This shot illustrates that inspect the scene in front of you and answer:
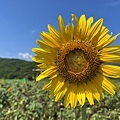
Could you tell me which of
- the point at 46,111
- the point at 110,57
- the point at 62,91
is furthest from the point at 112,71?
the point at 46,111

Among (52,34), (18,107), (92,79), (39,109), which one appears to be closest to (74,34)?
(52,34)

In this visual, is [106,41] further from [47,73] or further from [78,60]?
[47,73]

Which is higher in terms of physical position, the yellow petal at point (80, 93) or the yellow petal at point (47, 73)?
the yellow petal at point (47, 73)

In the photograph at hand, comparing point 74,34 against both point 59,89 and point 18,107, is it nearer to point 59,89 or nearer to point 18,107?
point 59,89

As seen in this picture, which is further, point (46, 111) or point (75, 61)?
point (46, 111)

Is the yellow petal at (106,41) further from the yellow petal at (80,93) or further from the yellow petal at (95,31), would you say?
the yellow petal at (80,93)

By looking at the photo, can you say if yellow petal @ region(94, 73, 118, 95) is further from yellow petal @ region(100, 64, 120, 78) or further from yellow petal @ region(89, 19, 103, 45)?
yellow petal @ region(89, 19, 103, 45)

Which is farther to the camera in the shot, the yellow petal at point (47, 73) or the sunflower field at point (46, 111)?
the sunflower field at point (46, 111)

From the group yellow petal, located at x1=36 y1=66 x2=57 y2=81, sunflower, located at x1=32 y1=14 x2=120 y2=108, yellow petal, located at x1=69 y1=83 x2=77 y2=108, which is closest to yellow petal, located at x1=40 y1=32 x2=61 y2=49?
sunflower, located at x1=32 y1=14 x2=120 y2=108

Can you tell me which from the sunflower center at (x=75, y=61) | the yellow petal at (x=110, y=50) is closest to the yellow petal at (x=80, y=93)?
the sunflower center at (x=75, y=61)
